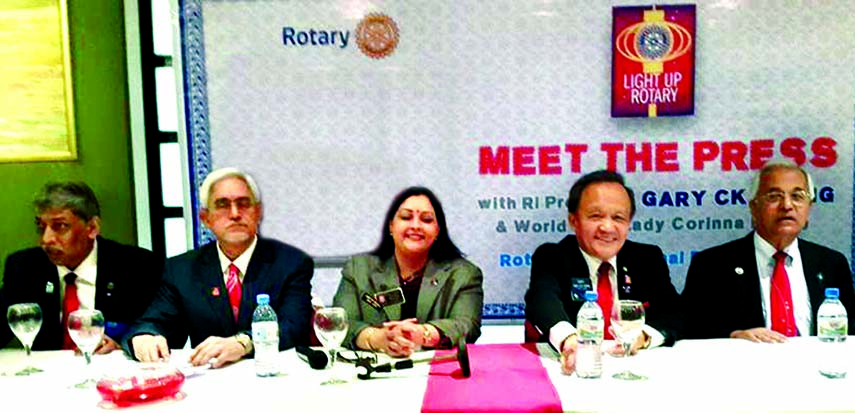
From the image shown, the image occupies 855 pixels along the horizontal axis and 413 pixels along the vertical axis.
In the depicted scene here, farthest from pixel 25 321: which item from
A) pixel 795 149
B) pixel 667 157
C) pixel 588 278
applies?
pixel 795 149

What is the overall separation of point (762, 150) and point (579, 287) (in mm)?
1217

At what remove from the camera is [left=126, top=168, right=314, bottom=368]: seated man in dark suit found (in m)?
2.92

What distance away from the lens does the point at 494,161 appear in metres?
3.56

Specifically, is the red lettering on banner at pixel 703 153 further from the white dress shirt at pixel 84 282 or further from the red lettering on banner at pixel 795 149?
the white dress shirt at pixel 84 282

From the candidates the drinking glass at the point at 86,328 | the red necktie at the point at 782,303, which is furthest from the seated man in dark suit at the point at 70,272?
the red necktie at the point at 782,303

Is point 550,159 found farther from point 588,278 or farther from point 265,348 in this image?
point 265,348

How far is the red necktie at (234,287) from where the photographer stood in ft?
9.69

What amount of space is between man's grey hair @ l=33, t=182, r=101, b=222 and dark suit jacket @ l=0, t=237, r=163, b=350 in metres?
0.13

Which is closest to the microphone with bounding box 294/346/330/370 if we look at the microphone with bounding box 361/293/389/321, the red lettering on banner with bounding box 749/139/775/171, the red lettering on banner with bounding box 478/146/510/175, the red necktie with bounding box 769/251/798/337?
the microphone with bounding box 361/293/389/321

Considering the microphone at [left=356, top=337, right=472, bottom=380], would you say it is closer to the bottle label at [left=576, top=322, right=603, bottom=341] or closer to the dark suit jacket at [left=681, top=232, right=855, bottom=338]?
the bottle label at [left=576, top=322, right=603, bottom=341]

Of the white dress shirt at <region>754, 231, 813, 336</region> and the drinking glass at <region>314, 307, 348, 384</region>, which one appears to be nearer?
the drinking glass at <region>314, 307, 348, 384</region>

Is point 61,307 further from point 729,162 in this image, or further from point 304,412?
point 729,162

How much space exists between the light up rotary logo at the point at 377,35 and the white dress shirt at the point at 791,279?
5.88ft

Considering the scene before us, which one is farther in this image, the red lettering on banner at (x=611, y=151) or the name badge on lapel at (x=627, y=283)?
the red lettering on banner at (x=611, y=151)
